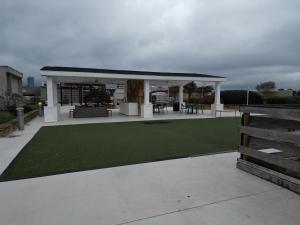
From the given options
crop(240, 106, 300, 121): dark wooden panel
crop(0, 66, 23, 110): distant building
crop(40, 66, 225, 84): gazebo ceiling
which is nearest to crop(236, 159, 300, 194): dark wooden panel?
crop(240, 106, 300, 121): dark wooden panel

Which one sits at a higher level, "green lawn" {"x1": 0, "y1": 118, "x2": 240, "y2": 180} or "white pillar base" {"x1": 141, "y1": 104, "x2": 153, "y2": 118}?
"white pillar base" {"x1": 141, "y1": 104, "x2": 153, "y2": 118}

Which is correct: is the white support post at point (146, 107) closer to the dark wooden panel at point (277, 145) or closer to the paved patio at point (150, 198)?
the paved patio at point (150, 198)

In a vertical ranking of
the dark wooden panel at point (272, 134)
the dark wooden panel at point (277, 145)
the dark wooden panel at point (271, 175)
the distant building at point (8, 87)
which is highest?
the distant building at point (8, 87)

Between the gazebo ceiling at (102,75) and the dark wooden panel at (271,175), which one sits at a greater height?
the gazebo ceiling at (102,75)

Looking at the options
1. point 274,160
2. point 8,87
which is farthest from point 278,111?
point 8,87

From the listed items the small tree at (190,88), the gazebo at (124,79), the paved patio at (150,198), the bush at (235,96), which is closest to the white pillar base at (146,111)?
the gazebo at (124,79)

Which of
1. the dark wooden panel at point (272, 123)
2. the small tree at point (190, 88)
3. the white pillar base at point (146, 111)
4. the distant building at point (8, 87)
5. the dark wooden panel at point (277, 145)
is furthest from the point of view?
the small tree at point (190, 88)

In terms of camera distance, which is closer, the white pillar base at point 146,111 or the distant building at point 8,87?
the white pillar base at point 146,111

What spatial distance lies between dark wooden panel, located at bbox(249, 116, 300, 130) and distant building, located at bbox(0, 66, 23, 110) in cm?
1375

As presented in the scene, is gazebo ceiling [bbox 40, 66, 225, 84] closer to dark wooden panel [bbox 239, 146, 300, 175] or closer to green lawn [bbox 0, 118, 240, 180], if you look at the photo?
green lawn [bbox 0, 118, 240, 180]

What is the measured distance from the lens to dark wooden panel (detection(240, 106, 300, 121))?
2.83 metres

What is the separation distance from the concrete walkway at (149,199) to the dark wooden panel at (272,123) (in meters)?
0.85

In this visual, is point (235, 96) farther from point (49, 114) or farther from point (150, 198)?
point (150, 198)

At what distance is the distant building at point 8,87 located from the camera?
46.6 feet
